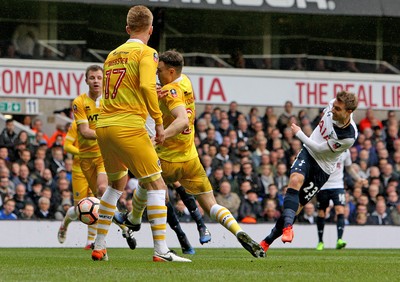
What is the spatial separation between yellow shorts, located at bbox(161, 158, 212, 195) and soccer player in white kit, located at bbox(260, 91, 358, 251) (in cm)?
121

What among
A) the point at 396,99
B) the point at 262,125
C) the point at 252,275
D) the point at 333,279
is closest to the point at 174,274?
the point at 252,275

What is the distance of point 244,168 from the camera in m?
22.2

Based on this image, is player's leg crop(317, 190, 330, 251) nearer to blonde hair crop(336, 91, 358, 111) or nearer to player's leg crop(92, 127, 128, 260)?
blonde hair crop(336, 91, 358, 111)

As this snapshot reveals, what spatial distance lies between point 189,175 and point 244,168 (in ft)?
31.6

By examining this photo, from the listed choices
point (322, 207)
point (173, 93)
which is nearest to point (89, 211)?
point (173, 93)

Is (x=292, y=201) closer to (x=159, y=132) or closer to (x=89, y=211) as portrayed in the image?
(x=89, y=211)

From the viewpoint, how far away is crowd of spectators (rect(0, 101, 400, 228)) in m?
20.1

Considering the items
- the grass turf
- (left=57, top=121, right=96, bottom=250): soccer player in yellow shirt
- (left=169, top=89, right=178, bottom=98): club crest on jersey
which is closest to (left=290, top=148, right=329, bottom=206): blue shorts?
the grass turf

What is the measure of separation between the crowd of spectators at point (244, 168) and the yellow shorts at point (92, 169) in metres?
3.95

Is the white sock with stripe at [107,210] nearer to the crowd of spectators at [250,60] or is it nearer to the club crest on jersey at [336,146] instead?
the club crest on jersey at [336,146]

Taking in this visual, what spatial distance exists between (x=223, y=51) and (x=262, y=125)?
317 cm

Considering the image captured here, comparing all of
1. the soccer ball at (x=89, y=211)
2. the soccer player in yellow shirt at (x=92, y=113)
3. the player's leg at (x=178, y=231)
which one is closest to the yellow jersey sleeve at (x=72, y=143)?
the soccer player in yellow shirt at (x=92, y=113)

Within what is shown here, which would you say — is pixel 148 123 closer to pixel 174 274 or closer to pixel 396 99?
pixel 174 274

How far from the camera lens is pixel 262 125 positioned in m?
24.4
